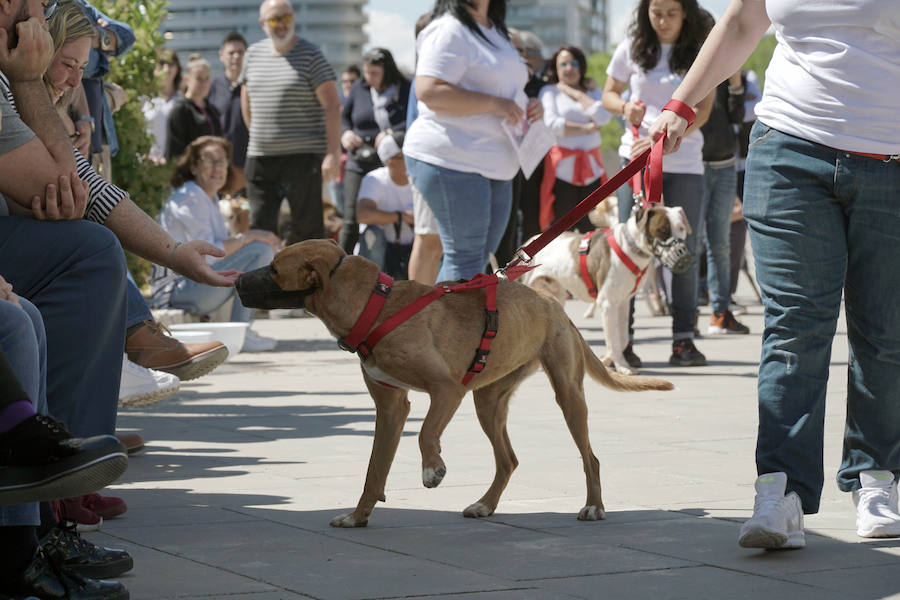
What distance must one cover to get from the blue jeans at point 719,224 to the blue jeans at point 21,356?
7.59 meters

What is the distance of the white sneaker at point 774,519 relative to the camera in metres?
3.74

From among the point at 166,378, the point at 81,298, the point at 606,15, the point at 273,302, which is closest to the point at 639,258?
the point at 166,378

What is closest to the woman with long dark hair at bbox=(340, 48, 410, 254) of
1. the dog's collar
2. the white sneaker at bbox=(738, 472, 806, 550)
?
the dog's collar

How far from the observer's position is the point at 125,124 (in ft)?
29.2

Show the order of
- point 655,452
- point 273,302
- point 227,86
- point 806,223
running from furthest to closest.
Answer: point 227,86, point 655,452, point 273,302, point 806,223

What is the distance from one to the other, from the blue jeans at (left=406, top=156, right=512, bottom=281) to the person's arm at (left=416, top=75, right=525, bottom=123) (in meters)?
0.32

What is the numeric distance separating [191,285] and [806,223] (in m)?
6.31

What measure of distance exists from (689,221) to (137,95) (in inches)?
148

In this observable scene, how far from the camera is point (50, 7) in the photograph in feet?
15.2

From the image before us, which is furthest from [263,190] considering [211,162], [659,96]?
[659,96]

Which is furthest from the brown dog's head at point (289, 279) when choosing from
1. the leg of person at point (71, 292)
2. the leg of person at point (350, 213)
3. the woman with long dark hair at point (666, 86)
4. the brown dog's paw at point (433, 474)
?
the leg of person at point (350, 213)

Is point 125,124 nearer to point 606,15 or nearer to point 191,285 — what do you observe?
point 191,285

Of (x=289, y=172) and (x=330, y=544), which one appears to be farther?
(x=289, y=172)

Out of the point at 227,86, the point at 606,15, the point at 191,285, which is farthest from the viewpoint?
the point at 606,15
